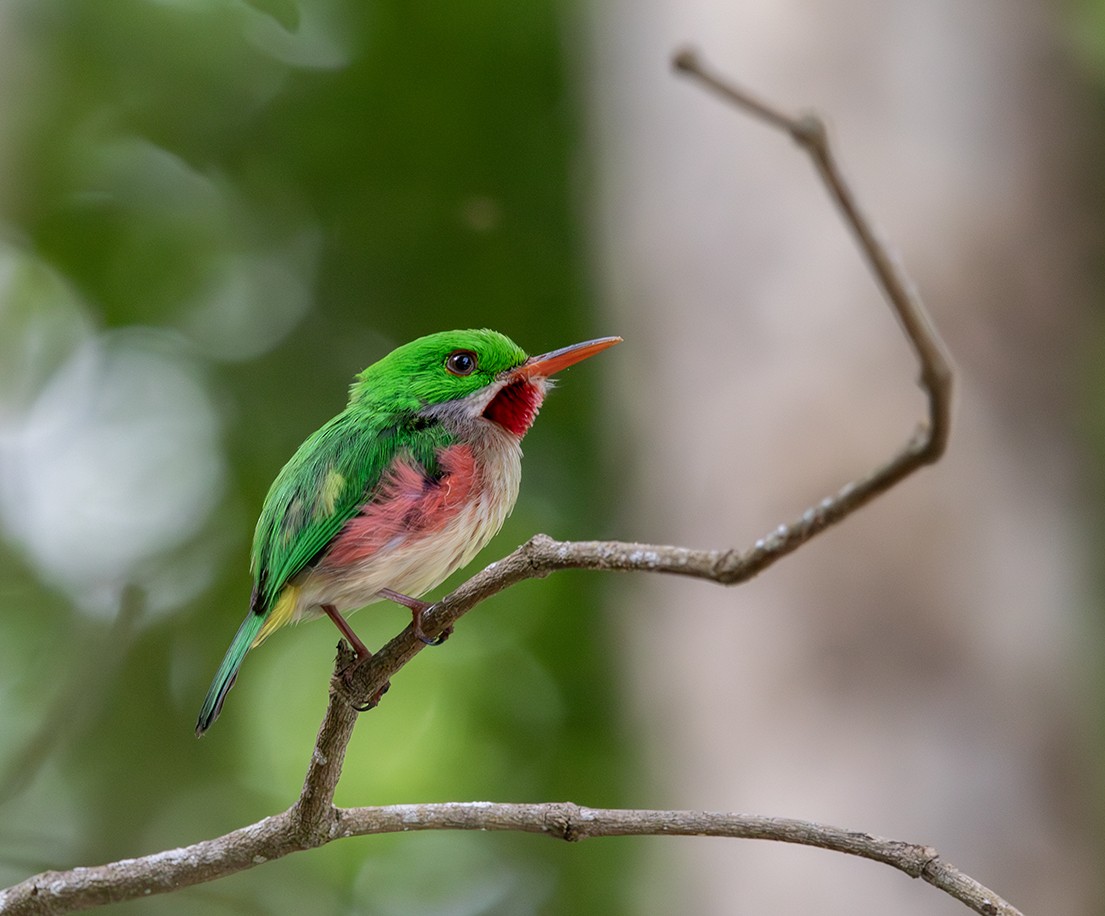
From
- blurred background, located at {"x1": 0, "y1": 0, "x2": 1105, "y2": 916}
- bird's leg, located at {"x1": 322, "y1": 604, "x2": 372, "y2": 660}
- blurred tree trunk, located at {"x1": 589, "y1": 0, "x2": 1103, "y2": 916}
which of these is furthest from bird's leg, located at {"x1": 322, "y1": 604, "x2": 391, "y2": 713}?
blurred tree trunk, located at {"x1": 589, "y1": 0, "x2": 1103, "y2": 916}

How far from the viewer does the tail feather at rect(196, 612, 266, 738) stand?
139 cm

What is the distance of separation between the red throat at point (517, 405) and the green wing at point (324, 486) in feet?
0.26

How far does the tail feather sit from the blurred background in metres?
1.37

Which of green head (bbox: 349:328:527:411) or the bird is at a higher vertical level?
green head (bbox: 349:328:527:411)

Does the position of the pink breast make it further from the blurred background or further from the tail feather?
the blurred background

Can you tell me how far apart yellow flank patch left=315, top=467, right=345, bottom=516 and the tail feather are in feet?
0.63

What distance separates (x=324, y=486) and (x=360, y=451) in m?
0.07

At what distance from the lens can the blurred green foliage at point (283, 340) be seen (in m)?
4.80

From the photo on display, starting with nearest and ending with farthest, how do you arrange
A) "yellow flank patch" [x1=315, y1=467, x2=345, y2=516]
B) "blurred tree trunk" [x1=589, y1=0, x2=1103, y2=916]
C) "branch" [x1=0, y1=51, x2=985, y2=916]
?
"branch" [x1=0, y1=51, x2=985, y2=916], "yellow flank patch" [x1=315, y1=467, x2=345, y2=516], "blurred tree trunk" [x1=589, y1=0, x2=1103, y2=916]

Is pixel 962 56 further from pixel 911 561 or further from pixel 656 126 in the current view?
pixel 911 561

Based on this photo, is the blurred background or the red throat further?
the blurred background

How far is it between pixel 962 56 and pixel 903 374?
1.41 m

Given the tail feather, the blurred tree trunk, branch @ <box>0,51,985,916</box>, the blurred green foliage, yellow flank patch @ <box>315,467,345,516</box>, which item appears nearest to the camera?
branch @ <box>0,51,985,916</box>

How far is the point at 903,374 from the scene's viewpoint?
438 cm
